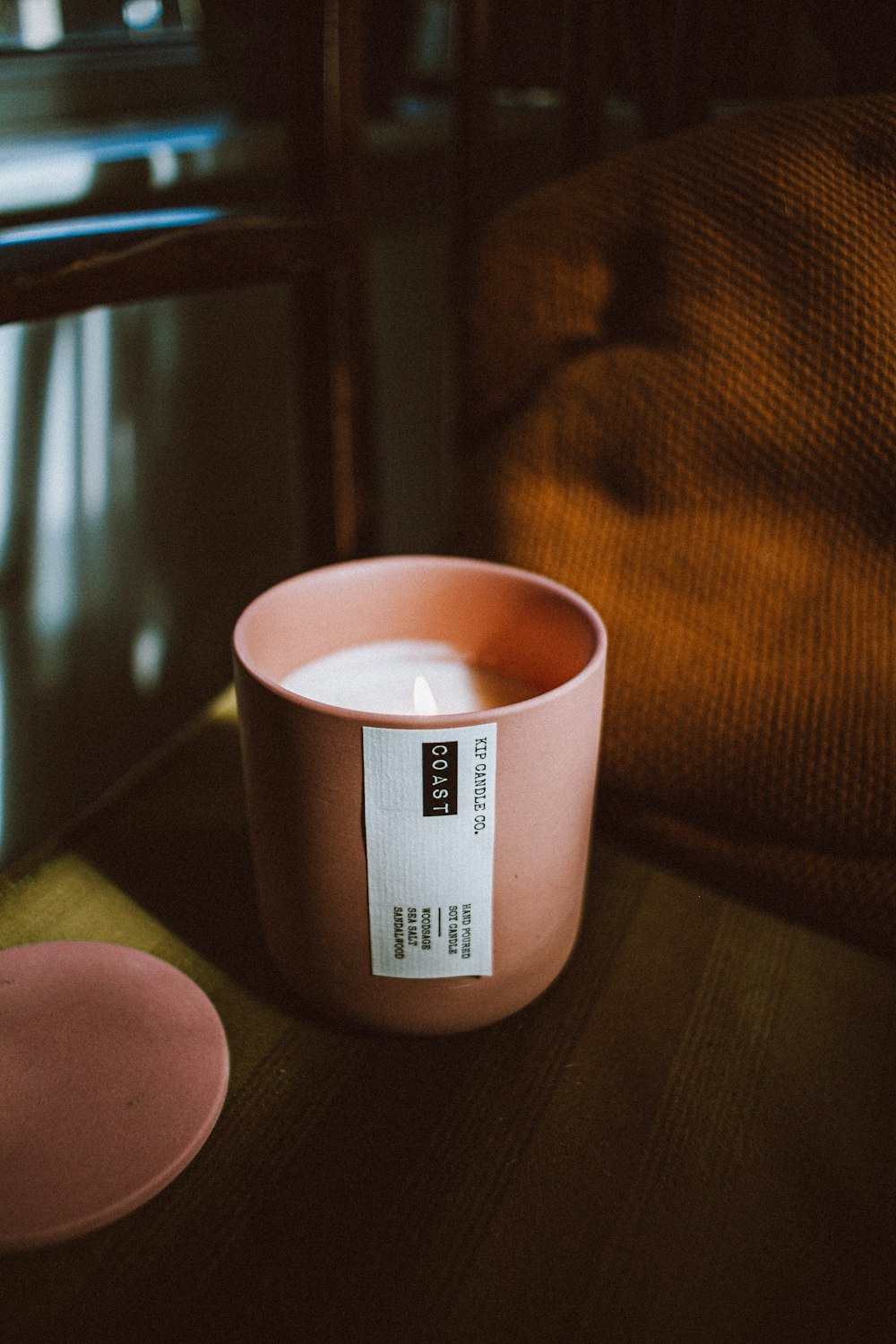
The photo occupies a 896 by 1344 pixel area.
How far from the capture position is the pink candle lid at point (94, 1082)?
252mm

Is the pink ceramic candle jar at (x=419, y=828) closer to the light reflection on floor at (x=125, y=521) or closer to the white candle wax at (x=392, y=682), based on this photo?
the white candle wax at (x=392, y=682)

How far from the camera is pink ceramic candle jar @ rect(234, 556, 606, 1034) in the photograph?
26cm

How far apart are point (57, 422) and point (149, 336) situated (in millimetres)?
67

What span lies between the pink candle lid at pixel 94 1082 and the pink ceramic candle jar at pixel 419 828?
0.04 meters

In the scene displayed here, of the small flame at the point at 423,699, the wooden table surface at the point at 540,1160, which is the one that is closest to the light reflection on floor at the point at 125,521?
the wooden table surface at the point at 540,1160

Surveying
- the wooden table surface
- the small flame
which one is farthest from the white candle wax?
the wooden table surface

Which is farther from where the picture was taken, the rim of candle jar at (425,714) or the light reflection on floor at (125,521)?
the light reflection on floor at (125,521)

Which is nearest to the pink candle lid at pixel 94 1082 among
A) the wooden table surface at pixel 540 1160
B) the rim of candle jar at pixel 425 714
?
the wooden table surface at pixel 540 1160

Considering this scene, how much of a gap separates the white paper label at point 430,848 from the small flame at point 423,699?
4cm

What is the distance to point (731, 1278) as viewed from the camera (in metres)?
0.24

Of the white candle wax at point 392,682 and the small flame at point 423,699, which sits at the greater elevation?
the small flame at point 423,699

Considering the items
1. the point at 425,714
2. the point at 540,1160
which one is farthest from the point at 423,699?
the point at 540,1160

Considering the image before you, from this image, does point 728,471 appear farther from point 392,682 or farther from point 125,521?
point 125,521

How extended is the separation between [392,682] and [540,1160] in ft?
0.50
